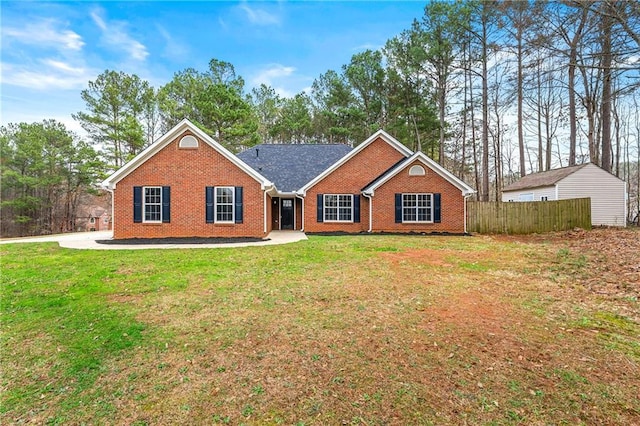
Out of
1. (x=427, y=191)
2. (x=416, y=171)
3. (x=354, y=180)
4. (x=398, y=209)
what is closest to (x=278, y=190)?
(x=354, y=180)

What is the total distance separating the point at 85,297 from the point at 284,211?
550 inches

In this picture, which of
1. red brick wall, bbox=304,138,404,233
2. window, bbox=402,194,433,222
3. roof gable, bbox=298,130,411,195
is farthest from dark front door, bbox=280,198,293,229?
window, bbox=402,194,433,222

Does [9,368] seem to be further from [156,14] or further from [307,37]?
[307,37]

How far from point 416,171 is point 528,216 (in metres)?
6.43

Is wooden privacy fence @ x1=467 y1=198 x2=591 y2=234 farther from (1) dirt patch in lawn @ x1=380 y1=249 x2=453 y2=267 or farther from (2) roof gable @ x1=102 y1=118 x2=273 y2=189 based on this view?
(2) roof gable @ x1=102 y1=118 x2=273 y2=189

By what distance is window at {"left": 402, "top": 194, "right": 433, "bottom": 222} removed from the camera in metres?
16.6

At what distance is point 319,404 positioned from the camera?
273 cm

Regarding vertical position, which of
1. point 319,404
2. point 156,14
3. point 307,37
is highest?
point 307,37

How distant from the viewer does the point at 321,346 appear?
3.76 meters

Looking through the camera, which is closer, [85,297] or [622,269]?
[85,297]

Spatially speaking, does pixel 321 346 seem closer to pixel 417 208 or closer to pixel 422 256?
pixel 422 256

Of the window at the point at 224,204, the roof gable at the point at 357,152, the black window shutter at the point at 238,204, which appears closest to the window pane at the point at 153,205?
the window at the point at 224,204

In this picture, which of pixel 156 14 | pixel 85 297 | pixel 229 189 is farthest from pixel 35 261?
pixel 156 14

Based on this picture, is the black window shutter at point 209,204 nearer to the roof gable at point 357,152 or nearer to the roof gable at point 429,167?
the roof gable at point 357,152
